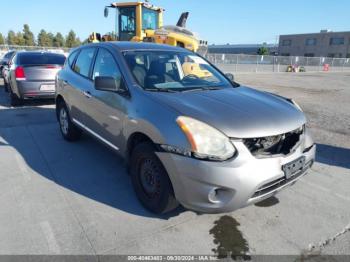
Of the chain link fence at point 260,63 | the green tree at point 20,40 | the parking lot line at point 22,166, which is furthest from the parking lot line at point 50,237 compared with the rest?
the green tree at point 20,40

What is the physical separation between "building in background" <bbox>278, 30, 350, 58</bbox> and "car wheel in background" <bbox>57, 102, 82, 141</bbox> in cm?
7686

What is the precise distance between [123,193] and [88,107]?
1.42m

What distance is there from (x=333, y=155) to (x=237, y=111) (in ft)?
10.2

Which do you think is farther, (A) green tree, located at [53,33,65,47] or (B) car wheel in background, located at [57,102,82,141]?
(A) green tree, located at [53,33,65,47]

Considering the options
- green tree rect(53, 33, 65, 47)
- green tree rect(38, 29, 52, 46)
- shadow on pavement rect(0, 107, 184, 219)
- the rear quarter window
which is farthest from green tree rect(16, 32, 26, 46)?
shadow on pavement rect(0, 107, 184, 219)

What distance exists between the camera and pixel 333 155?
17.2 feet

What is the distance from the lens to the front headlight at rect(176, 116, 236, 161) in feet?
8.68

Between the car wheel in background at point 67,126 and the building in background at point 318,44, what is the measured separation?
3026 inches

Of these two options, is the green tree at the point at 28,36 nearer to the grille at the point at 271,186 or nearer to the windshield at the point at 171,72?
the windshield at the point at 171,72

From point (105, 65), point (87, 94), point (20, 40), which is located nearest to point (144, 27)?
point (87, 94)

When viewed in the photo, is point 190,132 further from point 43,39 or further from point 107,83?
point 43,39

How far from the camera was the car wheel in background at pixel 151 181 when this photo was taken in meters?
2.96

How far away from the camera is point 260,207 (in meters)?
3.46

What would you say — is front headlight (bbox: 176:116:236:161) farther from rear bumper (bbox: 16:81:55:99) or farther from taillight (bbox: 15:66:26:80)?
taillight (bbox: 15:66:26:80)
